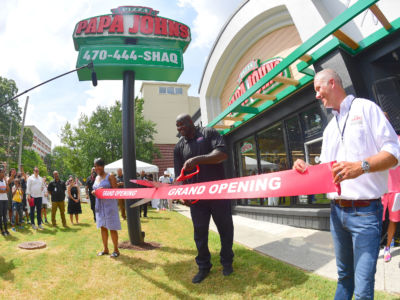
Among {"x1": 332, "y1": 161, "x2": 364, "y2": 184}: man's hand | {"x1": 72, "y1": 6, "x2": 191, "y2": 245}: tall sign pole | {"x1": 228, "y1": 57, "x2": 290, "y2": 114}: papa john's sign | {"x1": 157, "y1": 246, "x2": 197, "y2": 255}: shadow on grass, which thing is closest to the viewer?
{"x1": 332, "y1": 161, "x2": 364, "y2": 184}: man's hand

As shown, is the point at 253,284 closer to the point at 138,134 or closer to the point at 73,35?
the point at 73,35

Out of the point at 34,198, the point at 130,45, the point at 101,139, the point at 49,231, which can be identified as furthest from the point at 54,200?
the point at 101,139

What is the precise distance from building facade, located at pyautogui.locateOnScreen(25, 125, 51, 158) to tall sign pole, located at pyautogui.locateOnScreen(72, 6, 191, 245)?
101663mm

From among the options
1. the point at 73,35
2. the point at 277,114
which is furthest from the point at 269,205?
the point at 73,35

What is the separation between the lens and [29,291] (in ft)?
10.9

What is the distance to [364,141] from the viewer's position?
1671mm

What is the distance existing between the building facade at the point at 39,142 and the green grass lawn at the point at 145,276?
103 m

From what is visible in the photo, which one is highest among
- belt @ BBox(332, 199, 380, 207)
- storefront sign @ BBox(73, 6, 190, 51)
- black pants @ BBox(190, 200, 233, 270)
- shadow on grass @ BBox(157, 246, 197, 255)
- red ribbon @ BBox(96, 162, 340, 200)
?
storefront sign @ BBox(73, 6, 190, 51)

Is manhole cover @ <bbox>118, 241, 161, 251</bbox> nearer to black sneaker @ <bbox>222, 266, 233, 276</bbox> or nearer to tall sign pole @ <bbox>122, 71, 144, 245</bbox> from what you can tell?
tall sign pole @ <bbox>122, 71, 144, 245</bbox>

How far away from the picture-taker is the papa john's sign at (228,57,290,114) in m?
7.47

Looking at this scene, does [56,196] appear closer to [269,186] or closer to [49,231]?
[49,231]

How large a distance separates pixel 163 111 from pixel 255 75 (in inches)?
971

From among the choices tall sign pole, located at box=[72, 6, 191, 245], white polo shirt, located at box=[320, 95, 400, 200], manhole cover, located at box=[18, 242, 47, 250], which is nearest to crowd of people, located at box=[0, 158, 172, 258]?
tall sign pole, located at box=[72, 6, 191, 245]

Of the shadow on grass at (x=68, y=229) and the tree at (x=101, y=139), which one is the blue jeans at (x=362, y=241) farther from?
the tree at (x=101, y=139)
